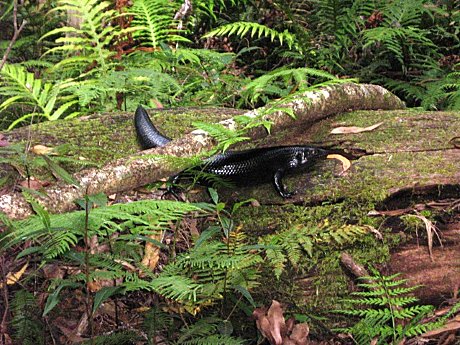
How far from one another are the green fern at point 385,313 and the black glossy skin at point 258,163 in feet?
2.83

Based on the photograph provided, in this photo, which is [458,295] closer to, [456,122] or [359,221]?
[359,221]

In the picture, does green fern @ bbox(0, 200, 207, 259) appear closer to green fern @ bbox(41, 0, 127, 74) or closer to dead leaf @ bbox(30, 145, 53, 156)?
dead leaf @ bbox(30, 145, 53, 156)

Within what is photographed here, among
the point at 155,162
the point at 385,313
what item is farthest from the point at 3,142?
the point at 385,313

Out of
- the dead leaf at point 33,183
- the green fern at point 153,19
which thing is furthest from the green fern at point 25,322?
the green fern at point 153,19

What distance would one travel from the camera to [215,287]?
2.55 metres

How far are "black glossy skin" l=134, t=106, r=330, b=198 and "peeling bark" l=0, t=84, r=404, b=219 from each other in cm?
16

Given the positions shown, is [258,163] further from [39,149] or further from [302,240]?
[39,149]

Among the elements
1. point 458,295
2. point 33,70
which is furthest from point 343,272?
point 33,70

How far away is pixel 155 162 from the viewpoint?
3.23 m

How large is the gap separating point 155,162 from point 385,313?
1480mm

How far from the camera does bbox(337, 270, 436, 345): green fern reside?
2703 mm

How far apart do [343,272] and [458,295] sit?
0.63 meters

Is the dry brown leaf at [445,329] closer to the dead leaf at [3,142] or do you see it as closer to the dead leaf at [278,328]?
the dead leaf at [278,328]

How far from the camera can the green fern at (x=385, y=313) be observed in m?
2.70
